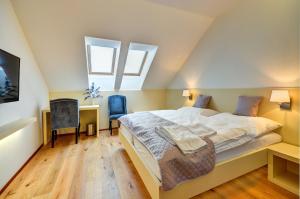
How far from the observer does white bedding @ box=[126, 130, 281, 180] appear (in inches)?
63.9

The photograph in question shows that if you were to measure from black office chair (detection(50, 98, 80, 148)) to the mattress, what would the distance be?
5.24 ft

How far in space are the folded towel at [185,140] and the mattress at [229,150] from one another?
293 millimetres

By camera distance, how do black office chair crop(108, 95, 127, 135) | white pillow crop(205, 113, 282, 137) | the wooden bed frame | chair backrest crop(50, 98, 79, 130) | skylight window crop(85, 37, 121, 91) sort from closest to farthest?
the wooden bed frame → white pillow crop(205, 113, 282, 137) → chair backrest crop(50, 98, 79, 130) → skylight window crop(85, 37, 121, 91) → black office chair crop(108, 95, 127, 135)

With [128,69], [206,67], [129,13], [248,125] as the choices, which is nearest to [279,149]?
[248,125]

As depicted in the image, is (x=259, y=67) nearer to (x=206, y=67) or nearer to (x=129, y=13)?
(x=206, y=67)

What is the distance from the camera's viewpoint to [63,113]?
10.4 feet

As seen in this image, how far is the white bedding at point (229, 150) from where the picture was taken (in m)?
1.62

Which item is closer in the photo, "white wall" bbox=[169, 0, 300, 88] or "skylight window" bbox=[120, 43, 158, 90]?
"white wall" bbox=[169, 0, 300, 88]

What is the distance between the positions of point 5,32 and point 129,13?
72.0 inches

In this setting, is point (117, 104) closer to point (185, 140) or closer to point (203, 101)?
point (203, 101)

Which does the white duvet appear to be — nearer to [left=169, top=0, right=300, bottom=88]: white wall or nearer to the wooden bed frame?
→ the wooden bed frame

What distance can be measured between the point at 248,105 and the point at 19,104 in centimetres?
366

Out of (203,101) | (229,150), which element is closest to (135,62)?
(203,101)

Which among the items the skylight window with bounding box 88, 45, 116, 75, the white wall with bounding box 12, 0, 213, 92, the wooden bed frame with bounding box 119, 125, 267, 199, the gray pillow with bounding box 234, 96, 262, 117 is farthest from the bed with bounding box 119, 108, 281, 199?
the skylight window with bounding box 88, 45, 116, 75
